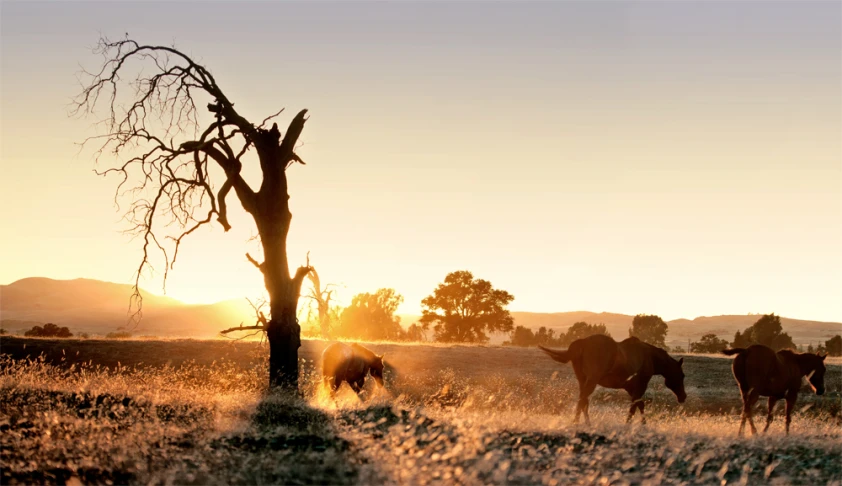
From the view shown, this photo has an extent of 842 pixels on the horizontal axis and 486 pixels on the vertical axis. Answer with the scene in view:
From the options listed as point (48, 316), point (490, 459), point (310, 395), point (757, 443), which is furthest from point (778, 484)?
point (48, 316)

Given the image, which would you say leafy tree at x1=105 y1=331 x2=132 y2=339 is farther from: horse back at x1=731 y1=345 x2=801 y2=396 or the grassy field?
horse back at x1=731 y1=345 x2=801 y2=396

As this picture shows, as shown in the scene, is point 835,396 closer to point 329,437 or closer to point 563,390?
point 563,390

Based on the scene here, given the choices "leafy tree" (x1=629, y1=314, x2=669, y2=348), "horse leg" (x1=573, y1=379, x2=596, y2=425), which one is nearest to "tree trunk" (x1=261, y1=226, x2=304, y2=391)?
"horse leg" (x1=573, y1=379, x2=596, y2=425)

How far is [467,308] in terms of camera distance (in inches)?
2606

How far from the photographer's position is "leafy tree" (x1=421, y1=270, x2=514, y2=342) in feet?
215

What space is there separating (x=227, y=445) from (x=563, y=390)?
22488mm

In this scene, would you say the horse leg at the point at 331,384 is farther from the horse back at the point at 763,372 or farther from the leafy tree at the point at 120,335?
the leafy tree at the point at 120,335

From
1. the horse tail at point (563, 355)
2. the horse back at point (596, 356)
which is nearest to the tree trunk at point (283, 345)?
the horse tail at point (563, 355)

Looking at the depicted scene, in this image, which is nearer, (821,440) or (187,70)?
(821,440)

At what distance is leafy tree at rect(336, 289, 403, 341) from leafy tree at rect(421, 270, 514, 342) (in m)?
10.1

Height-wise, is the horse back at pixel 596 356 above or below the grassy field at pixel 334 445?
above

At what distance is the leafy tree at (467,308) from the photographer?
6556 centimetres

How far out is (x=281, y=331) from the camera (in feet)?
55.8

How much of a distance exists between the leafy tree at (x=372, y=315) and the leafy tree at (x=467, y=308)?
1008 cm
